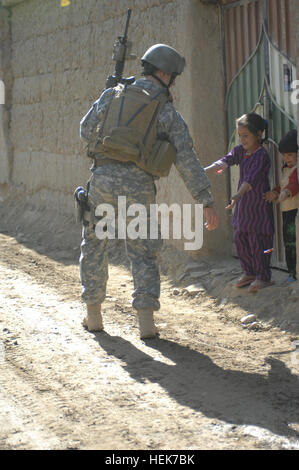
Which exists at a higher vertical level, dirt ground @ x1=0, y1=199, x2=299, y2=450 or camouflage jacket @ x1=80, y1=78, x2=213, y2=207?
camouflage jacket @ x1=80, y1=78, x2=213, y2=207

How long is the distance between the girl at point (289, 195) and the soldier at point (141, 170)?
0.74m

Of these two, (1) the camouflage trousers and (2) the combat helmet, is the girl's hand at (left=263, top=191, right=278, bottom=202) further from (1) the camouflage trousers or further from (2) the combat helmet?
(2) the combat helmet

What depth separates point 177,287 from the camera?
5508 mm

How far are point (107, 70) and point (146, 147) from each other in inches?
125

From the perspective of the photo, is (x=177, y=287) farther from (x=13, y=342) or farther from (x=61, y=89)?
(x=61, y=89)

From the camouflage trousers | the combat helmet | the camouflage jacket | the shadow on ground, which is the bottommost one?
the shadow on ground

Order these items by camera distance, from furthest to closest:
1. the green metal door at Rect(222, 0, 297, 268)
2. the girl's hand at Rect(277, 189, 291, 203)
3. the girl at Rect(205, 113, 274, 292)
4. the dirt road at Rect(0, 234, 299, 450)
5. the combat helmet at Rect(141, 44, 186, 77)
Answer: the green metal door at Rect(222, 0, 297, 268) < the girl at Rect(205, 113, 274, 292) < the girl's hand at Rect(277, 189, 291, 203) < the combat helmet at Rect(141, 44, 186, 77) < the dirt road at Rect(0, 234, 299, 450)

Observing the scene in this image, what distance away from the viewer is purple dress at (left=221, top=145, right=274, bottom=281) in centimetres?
464

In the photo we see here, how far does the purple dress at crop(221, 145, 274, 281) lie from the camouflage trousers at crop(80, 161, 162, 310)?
0.83 meters

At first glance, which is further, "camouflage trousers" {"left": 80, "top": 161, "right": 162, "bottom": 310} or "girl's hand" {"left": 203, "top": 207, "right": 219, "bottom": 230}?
"camouflage trousers" {"left": 80, "top": 161, "right": 162, "bottom": 310}

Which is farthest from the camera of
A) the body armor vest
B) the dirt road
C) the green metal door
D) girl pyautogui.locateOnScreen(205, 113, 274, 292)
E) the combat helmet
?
the green metal door

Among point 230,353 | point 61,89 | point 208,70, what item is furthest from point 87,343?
point 61,89

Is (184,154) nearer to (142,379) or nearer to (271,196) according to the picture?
(271,196)

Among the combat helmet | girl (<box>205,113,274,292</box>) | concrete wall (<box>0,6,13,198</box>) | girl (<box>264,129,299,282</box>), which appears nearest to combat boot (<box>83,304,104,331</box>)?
girl (<box>205,113,274,292</box>)
